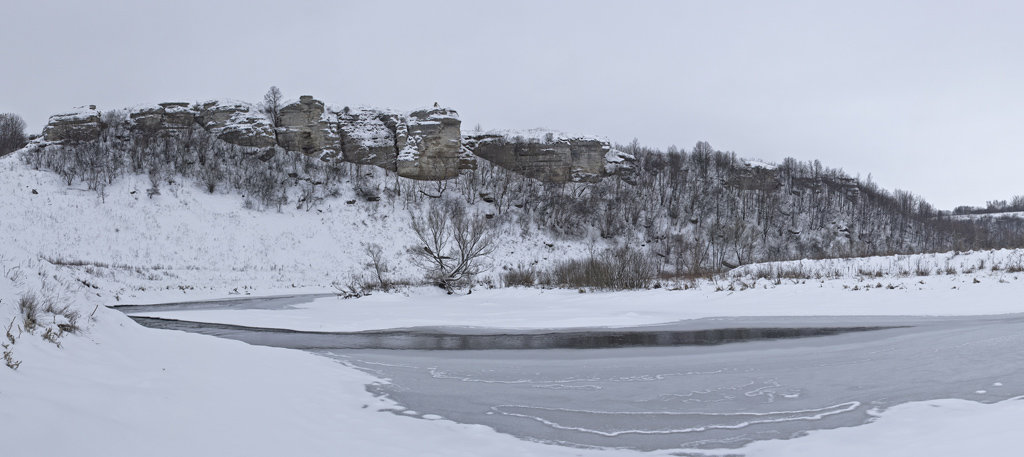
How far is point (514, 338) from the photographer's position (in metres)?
13.7

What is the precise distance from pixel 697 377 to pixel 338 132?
69372 millimetres

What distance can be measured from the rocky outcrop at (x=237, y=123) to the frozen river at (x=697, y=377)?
194ft

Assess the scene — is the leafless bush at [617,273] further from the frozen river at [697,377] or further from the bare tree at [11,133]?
the bare tree at [11,133]

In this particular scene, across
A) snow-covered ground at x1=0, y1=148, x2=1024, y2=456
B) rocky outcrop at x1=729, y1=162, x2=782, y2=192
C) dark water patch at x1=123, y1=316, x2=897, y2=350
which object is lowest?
dark water patch at x1=123, y1=316, x2=897, y2=350

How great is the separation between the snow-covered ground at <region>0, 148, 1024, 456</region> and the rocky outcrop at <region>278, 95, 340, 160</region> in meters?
23.2

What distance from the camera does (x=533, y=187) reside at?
72250mm

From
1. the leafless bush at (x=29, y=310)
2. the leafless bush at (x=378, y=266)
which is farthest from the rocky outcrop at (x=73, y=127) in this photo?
the leafless bush at (x=29, y=310)

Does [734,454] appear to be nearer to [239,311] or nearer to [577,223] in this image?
[239,311]

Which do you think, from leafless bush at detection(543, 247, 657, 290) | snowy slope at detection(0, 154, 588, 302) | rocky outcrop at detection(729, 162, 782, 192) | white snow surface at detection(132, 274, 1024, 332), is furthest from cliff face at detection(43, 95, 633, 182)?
white snow surface at detection(132, 274, 1024, 332)

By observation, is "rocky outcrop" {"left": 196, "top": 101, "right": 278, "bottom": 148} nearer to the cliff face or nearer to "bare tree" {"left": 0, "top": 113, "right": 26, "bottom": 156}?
the cliff face

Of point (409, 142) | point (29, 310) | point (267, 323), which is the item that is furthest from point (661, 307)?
point (409, 142)

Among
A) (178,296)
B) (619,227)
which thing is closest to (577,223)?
(619,227)

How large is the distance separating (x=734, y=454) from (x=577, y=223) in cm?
6124

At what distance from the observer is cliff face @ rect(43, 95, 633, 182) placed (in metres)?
65.5
